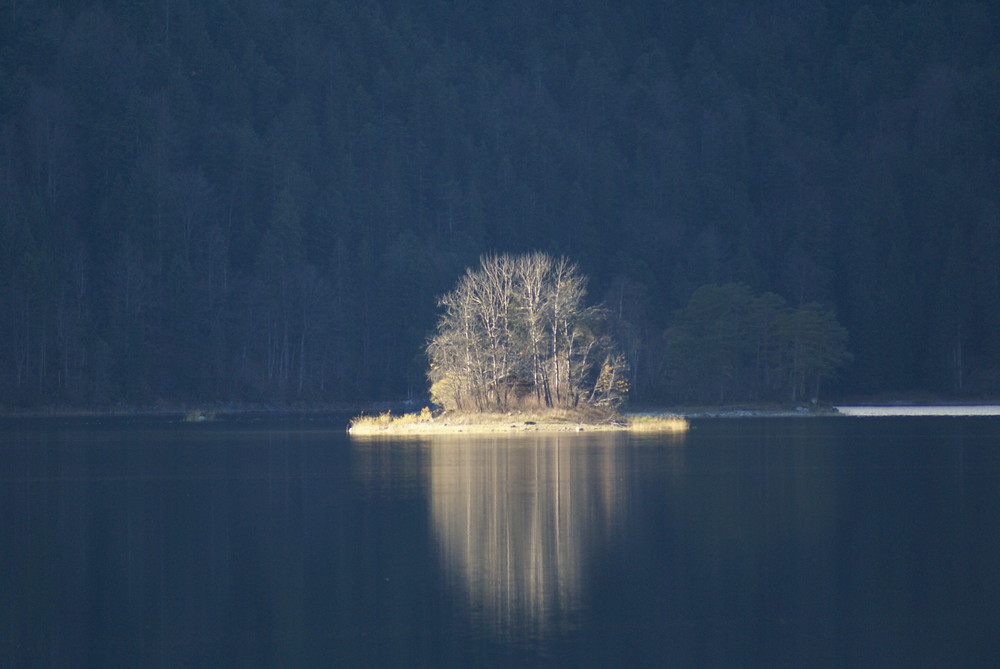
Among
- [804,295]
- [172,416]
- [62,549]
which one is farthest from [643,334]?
[62,549]

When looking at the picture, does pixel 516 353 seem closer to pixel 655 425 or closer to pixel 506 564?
pixel 655 425

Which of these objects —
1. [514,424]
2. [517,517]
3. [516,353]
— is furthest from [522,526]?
[516,353]

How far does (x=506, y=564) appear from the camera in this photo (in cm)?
2039

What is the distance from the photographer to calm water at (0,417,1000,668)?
15047 mm

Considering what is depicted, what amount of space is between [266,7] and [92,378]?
69066mm

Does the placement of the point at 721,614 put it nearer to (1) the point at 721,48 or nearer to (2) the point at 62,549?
(2) the point at 62,549

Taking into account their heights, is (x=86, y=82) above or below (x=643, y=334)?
above

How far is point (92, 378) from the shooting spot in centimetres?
10425

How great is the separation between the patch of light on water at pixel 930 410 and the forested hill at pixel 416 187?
31.7 ft

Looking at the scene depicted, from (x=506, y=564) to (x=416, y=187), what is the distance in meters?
131

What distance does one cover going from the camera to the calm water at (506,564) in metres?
15.0

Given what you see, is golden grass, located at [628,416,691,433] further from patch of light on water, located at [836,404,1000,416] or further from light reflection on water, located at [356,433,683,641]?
patch of light on water, located at [836,404,1000,416]

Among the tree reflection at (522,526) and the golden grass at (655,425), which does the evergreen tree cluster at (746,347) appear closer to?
the golden grass at (655,425)

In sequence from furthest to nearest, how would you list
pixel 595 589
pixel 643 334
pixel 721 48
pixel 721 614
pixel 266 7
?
pixel 721 48 → pixel 266 7 → pixel 643 334 → pixel 595 589 → pixel 721 614
